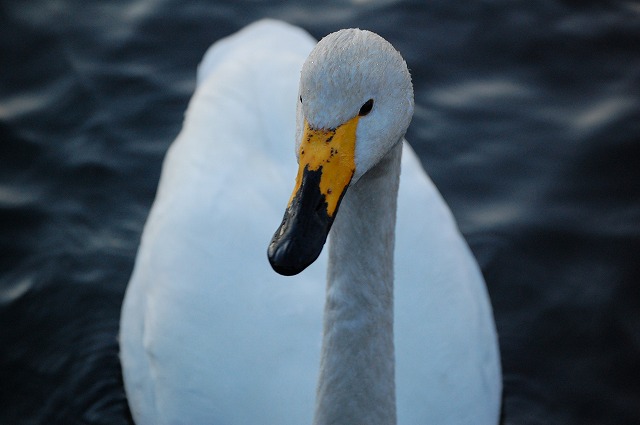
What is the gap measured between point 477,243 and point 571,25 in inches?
106

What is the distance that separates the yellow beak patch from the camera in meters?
3.45

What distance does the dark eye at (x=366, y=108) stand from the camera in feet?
11.6

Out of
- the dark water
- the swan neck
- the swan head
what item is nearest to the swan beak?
the swan head

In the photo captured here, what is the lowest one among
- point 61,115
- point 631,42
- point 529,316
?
point 529,316

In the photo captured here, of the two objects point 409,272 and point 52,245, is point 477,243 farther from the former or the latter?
point 52,245

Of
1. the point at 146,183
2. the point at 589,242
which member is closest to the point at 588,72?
the point at 589,242

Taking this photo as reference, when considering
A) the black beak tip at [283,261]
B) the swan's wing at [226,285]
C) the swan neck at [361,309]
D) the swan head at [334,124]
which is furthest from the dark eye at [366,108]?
the swan's wing at [226,285]

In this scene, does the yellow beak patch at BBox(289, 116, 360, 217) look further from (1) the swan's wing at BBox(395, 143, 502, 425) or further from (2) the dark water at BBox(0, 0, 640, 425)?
(2) the dark water at BBox(0, 0, 640, 425)

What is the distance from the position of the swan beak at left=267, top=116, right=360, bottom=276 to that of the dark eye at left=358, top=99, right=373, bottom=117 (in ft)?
0.10

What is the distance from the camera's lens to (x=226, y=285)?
528 cm

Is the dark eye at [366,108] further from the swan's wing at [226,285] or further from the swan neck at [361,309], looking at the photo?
the swan's wing at [226,285]

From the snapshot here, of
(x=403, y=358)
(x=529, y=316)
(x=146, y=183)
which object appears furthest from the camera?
(x=146, y=183)

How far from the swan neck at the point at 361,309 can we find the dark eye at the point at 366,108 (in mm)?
402

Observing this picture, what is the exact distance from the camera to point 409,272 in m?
5.31
